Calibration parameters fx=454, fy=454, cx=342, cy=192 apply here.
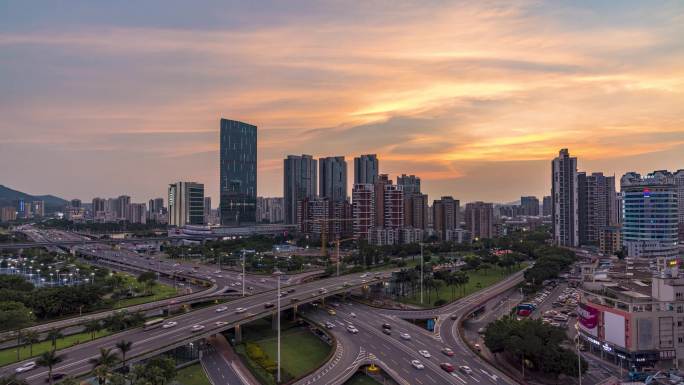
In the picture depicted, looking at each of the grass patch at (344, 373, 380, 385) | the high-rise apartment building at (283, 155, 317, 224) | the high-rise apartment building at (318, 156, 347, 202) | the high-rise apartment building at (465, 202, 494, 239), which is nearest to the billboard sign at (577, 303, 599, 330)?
the grass patch at (344, 373, 380, 385)

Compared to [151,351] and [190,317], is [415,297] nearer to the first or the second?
[190,317]

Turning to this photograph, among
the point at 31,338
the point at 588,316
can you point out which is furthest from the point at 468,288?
the point at 31,338

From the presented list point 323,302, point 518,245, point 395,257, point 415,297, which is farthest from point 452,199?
point 323,302

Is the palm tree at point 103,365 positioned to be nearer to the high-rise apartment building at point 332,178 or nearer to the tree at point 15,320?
the tree at point 15,320

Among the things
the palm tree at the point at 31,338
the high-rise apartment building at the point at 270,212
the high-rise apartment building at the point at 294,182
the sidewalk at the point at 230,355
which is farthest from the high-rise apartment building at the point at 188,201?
the palm tree at the point at 31,338

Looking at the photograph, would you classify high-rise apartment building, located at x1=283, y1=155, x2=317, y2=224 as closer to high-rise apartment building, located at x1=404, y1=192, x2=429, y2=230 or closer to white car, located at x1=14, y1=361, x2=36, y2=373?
high-rise apartment building, located at x1=404, y1=192, x2=429, y2=230

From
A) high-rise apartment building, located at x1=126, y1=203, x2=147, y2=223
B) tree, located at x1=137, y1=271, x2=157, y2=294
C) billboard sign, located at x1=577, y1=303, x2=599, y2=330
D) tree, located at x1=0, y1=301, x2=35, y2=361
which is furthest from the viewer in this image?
high-rise apartment building, located at x1=126, y1=203, x2=147, y2=223
